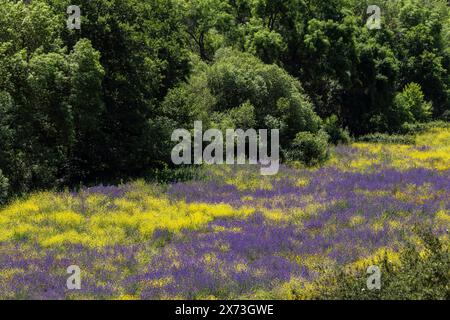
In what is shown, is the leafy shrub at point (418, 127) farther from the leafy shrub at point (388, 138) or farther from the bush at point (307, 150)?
the bush at point (307, 150)

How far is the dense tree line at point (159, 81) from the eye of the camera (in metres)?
24.0

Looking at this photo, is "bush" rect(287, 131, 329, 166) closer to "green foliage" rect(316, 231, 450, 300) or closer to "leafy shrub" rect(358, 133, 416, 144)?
"leafy shrub" rect(358, 133, 416, 144)

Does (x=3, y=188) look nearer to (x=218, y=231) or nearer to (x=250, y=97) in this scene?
(x=218, y=231)

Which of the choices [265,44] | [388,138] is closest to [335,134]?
[388,138]

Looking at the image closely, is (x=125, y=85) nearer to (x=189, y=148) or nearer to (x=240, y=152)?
(x=189, y=148)

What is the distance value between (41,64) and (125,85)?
175 inches

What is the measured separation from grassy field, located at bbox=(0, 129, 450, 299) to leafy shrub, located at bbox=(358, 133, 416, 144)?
14819mm

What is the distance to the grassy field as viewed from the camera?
1355cm

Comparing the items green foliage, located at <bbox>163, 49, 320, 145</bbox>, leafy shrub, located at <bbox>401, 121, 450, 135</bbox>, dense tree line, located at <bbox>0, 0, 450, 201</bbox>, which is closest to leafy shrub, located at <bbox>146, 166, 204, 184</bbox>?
dense tree line, located at <bbox>0, 0, 450, 201</bbox>

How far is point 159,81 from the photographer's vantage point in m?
28.0

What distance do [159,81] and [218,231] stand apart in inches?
451

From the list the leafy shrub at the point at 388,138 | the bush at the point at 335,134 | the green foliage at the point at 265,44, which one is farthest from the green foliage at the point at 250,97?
the leafy shrub at the point at 388,138

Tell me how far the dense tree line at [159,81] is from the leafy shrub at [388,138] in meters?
2.77
